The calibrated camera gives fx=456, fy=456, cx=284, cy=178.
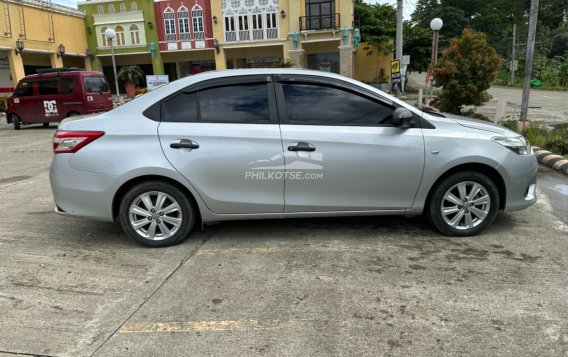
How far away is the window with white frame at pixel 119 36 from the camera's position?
128ft

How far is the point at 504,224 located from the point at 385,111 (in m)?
1.98

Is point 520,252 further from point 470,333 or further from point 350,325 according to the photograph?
point 350,325

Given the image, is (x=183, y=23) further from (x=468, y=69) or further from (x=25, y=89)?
(x=468, y=69)

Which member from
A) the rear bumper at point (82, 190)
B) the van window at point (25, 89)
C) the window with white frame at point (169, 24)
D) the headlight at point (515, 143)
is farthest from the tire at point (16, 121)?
the window with white frame at point (169, 24)

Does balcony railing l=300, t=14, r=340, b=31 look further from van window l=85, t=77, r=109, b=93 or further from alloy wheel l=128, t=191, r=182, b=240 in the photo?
alloy wheel l=128, t=191, r=182, b=240

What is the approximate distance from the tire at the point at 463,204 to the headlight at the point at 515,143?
0.39 meters

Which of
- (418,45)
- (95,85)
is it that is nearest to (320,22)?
(418,45)

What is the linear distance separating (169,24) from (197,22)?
254 centimetres

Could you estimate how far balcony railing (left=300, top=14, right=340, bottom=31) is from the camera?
114 feet

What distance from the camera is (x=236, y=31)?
36.6 metres

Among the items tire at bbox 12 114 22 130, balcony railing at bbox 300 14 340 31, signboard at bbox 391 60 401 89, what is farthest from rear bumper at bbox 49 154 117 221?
balcony railing at bbox 300 14 340 31

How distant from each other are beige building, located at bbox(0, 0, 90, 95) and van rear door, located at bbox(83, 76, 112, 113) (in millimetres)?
17760

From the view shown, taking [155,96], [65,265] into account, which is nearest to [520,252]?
[155,96]

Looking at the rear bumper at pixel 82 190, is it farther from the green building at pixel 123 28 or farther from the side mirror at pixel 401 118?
the green building at pixel 123 28
